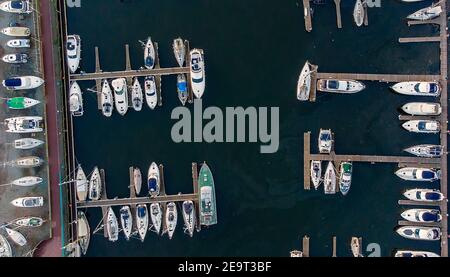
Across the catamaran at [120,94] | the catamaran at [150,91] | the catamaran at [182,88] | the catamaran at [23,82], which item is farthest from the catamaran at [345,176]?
the catamaran at [23,82]

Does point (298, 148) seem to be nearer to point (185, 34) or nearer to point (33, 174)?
point (185, 34)

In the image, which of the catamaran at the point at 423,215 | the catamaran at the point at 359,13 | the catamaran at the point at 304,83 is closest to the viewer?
the catamaran at the point at 423,215

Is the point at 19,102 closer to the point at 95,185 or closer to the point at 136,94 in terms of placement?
the point at 95,185

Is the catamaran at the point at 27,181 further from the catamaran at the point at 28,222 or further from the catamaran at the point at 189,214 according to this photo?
the catamaran at the point at 189,214

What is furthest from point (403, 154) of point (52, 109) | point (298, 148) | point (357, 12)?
point (52, 109)

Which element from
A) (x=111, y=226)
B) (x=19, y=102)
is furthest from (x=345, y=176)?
(x=19, y=102)

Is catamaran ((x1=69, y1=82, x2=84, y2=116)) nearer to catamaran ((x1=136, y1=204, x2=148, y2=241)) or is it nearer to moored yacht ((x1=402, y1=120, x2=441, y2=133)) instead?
catamaran ((x1=136, y1=204, x2=148, y2=241))
